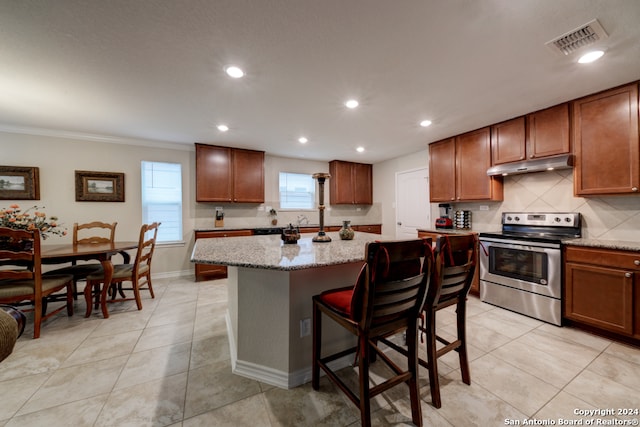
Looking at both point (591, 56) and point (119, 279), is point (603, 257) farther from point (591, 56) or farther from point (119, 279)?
point (119, 279)

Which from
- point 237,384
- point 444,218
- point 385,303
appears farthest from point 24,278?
point 444,218

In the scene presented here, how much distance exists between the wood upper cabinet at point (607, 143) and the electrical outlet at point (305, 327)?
120 inches

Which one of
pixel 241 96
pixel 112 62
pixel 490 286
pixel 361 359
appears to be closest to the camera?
pixel 361 359

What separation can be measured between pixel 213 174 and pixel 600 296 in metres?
5.08

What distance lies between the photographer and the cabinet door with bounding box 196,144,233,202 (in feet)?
13.5

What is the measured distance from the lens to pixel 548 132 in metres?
2.69

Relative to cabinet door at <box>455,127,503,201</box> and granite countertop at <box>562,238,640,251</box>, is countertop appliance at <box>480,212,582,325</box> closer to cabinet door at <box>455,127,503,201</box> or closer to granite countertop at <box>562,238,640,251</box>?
granite countertop at <box>562,238,640,251</box>

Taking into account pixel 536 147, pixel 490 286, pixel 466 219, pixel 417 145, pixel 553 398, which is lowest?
pixel 553 398

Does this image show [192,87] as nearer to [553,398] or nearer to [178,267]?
[178,267]

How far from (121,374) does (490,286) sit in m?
3.76

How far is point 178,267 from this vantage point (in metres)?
4.21

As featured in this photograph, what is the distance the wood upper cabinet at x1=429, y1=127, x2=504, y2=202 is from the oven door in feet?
2.55

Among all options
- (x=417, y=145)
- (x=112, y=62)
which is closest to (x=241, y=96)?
(x=112, y=62)

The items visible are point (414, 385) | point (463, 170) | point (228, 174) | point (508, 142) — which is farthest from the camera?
point (228, 174)
